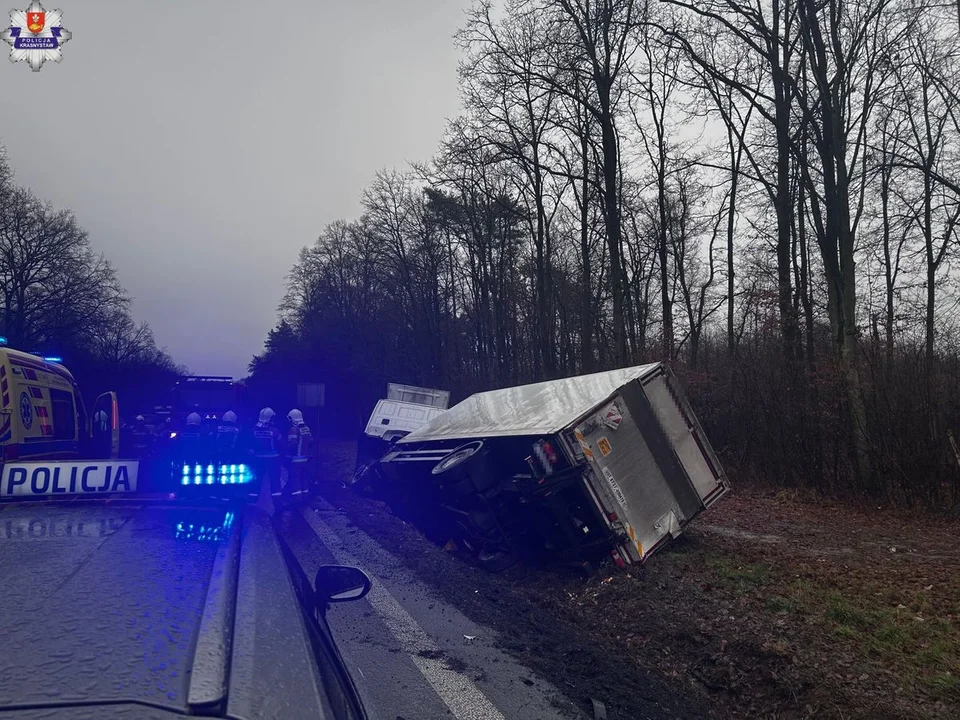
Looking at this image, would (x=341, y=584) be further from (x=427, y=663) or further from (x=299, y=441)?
(x=299, y=441)

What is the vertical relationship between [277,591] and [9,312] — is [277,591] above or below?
below

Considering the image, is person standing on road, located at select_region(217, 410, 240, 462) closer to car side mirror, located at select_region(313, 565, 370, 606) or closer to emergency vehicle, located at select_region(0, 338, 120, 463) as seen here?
emergency vehicle, located at select_region(0, 338, 120, 463)

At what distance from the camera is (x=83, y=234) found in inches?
1631

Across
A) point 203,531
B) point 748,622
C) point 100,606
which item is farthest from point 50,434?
point 100,606

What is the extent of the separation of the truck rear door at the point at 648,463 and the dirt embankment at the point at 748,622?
46 centimetres

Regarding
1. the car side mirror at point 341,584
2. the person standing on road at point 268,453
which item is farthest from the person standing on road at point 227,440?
the car side mirror at point 341,584

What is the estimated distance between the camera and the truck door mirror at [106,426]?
578 inches

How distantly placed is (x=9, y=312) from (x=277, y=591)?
41706mm

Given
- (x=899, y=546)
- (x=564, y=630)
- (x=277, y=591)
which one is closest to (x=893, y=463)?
(x=899, y=546)

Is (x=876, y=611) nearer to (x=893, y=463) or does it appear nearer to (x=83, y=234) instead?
(x=893, y=463)

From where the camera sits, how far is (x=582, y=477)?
27.1 feet

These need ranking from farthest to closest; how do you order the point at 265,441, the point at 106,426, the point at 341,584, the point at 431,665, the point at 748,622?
the point at 106,426 < the point at 265,441 < the point at 748,622 < the point at 431,665 < the point at 341,584

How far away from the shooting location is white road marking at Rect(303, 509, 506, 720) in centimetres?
478

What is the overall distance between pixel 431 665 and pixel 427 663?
0.05 meters
